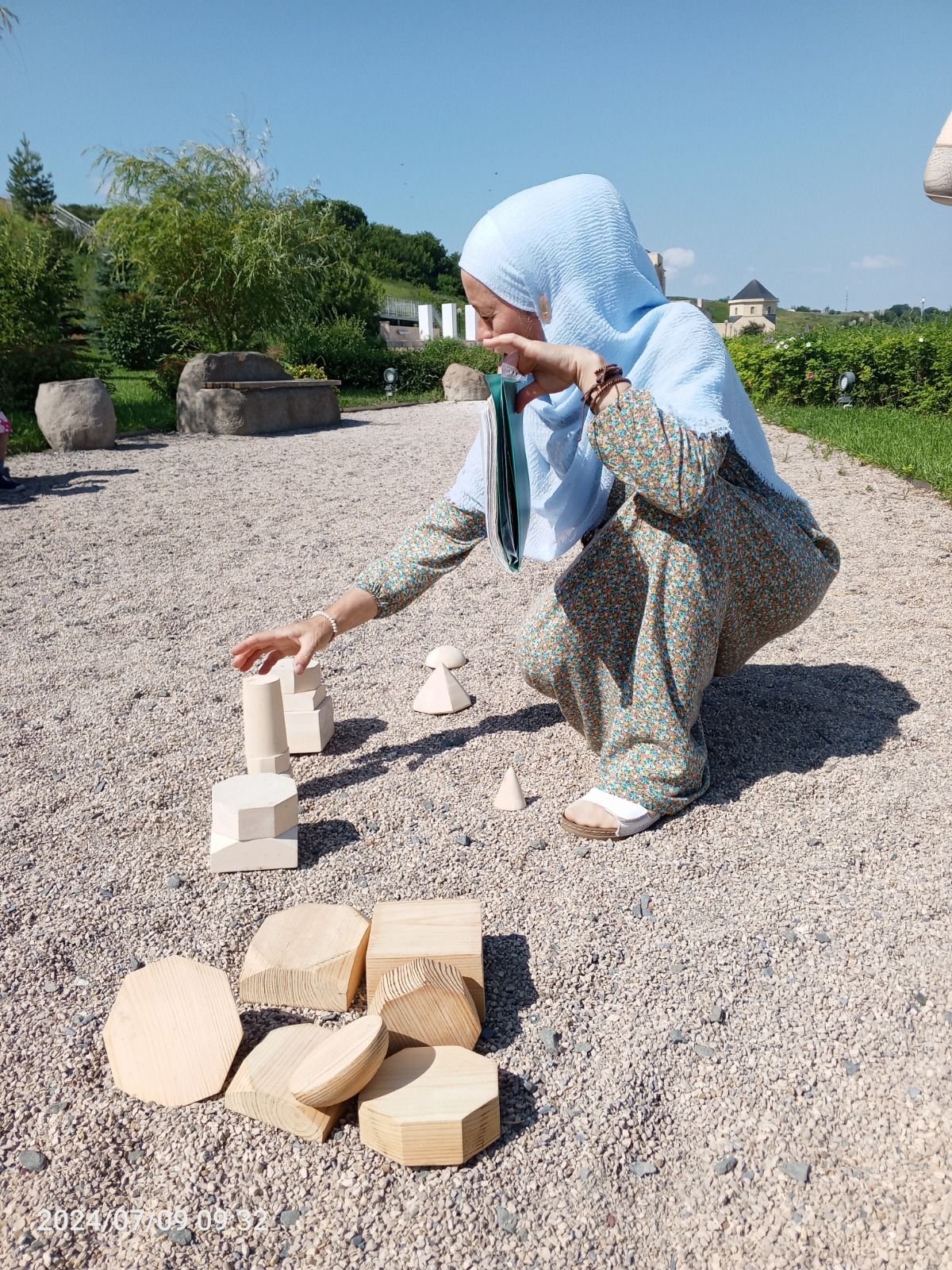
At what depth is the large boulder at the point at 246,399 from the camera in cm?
1110

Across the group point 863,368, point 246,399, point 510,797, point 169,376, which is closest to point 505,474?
point 510,797

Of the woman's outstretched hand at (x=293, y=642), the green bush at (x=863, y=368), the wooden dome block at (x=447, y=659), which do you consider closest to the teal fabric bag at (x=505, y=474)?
the woman's outstretched hand at (x=293, y=642)

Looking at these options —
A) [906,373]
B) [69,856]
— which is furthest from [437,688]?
[906,373]

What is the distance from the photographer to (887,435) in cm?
891

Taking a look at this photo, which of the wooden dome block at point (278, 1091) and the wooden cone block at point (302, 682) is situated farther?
the wooden cone block at point (302, 682)

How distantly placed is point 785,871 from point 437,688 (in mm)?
1333

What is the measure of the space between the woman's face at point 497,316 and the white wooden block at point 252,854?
125 cm

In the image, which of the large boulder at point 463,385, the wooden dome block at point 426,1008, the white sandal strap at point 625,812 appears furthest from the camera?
the large boulder at point 463,385

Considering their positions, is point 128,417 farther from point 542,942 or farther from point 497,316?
point 542,942

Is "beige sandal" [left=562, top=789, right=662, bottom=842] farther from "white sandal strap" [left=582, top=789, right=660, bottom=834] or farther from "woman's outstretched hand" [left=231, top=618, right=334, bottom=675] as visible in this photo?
"woman's outstretched hand" [left=231, top=618, right=334, bottom=675]

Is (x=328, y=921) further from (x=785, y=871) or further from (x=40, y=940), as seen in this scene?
(x=785, y=871)

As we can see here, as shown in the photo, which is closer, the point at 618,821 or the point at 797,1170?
the point at 797,1170

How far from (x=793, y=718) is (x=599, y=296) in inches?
59.4

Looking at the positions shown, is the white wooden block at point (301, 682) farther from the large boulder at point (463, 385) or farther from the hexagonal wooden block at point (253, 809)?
the large boulder at point (463, 385)
